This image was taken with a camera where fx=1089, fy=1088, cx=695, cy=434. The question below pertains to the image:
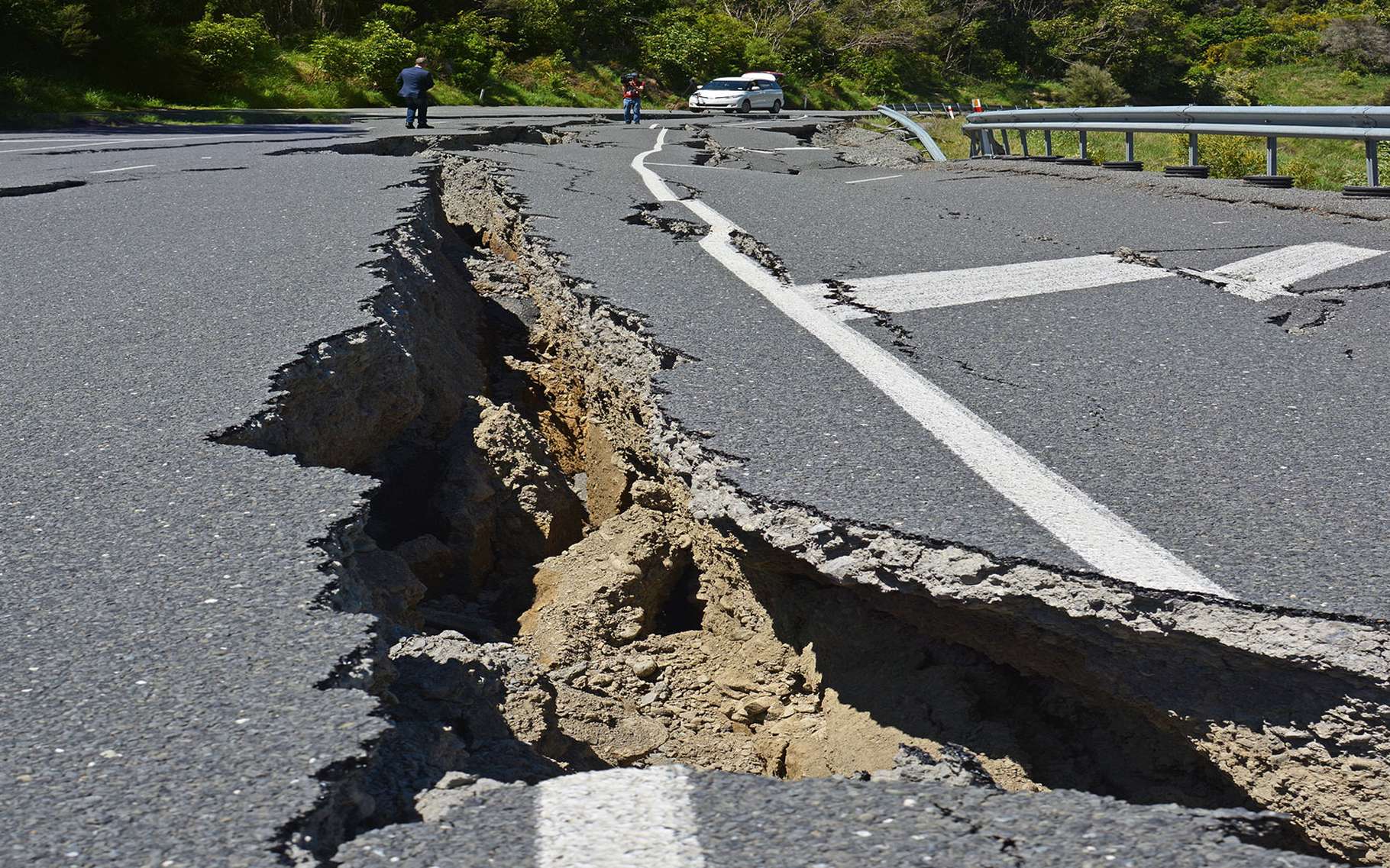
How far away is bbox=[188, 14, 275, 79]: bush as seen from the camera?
23375 millimetres

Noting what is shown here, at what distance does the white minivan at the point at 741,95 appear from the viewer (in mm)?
31344

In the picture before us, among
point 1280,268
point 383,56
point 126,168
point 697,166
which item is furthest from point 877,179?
point 383,56

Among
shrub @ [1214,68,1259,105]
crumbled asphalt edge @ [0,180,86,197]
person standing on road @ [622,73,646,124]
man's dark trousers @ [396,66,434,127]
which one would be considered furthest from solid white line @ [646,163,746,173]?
shrub @ [1214,68,1259,105]

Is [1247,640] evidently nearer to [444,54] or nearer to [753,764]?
[753,764]

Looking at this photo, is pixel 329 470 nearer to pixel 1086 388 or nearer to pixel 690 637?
pixel 690 637

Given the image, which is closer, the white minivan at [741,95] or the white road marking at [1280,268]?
the white road marking at [1280,268]

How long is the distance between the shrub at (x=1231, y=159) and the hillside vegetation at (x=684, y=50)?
58.4 feet

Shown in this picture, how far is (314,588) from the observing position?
262 centimetres

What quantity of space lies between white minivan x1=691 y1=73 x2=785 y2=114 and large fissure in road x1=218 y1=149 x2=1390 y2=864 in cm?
2713

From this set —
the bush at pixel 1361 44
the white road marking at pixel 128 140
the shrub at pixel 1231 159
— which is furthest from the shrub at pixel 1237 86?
the white road marking at pixel 128 140

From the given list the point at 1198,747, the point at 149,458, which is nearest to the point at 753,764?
the point at 1198,747

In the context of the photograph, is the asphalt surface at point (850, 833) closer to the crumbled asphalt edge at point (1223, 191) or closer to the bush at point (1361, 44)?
the crumbled asphalt edge at point (1223, 191)

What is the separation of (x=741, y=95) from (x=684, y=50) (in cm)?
880

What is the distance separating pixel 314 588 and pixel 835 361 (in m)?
2.45
